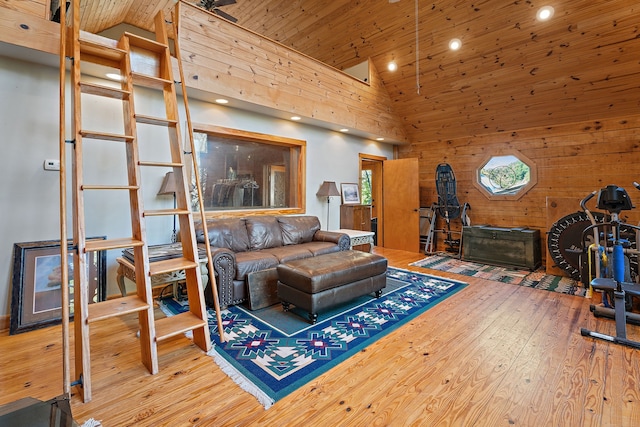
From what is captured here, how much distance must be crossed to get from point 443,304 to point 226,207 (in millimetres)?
3031

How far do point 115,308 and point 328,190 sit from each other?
363 cm

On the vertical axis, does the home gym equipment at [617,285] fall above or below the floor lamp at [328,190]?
below

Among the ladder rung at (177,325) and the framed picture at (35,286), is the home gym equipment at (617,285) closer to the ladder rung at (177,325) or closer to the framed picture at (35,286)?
the ladder rung at (177,325)

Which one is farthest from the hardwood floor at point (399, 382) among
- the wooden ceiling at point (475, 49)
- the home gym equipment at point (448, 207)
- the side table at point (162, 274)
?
the wooden ceiling at point (475, 49)

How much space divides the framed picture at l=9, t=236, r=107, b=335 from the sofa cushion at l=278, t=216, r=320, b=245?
233cm

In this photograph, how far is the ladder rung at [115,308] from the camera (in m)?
1.79

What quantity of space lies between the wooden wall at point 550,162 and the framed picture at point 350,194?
1732mm

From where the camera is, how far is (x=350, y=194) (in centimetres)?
586

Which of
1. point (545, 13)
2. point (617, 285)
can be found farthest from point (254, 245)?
point (545, 13)

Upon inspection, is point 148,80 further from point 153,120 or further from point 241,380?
point 241,380

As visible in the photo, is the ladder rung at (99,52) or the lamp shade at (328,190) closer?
the ladder rung at (99,52)

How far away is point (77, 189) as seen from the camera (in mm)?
1836

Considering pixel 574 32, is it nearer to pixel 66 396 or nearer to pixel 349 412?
pixel 349 412

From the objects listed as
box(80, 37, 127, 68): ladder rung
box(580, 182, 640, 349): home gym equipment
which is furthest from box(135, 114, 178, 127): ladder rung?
box(580, 182, 640, 349): home gym equipment
